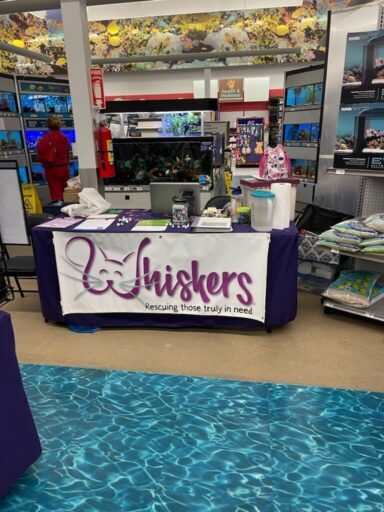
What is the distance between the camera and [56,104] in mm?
8023

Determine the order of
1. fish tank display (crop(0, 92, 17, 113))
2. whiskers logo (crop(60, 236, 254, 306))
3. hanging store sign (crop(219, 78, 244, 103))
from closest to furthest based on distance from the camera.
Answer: whiskers logo (crop(60, 236, 254, 306)) → fish tank display (crop(0, 92, 17, 113)) → hanging store sign (crop(219, 78, 244, 103))

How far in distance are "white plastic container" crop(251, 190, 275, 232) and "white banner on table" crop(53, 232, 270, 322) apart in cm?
11

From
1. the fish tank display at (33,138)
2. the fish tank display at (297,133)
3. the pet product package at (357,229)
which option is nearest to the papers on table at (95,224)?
the pet product package at (357,229)

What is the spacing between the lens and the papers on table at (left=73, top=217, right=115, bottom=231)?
325 cm

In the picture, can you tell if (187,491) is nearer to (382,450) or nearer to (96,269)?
(382,450)

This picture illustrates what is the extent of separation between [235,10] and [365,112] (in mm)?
9990

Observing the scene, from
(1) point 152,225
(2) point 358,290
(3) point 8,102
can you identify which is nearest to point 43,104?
(3) point 8,102

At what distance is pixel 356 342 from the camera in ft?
10.6

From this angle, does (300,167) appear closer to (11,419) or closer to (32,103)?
(32,103)

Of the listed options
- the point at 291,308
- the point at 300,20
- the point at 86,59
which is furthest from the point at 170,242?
the point at 300,20

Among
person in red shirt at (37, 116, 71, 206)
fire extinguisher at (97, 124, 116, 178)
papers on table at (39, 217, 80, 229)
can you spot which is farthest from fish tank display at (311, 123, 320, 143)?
person in red shirt at (37, 116, 71, 206)

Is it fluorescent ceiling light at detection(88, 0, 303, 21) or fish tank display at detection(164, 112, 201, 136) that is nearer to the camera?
fish tank display at detection(164, 112, 201, 136)

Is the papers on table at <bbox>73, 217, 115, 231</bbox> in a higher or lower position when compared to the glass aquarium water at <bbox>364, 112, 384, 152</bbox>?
lower

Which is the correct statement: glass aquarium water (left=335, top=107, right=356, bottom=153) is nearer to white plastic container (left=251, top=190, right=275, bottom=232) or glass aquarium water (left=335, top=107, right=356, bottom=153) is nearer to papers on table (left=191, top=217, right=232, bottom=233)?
white plastic container (left=251, top=190, right=275, bottom=232)
